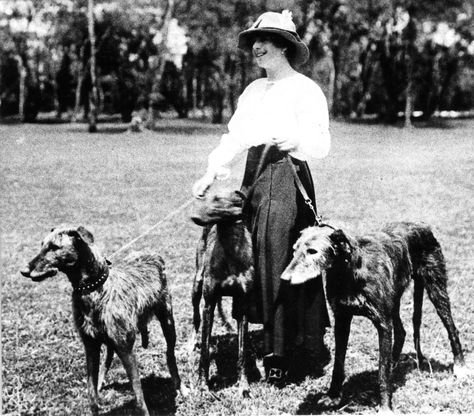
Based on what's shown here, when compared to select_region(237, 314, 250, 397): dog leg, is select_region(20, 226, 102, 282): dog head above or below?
above

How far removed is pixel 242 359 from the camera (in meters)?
4.66

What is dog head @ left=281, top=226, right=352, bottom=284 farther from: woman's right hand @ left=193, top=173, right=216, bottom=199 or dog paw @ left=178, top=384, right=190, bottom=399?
dog paw @ left=178, top=384, right=190, bottom=399

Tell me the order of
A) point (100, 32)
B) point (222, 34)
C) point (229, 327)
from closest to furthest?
point (229, 327) < point (222, 34) < point (100, 32)

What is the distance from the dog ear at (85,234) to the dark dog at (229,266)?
85cm

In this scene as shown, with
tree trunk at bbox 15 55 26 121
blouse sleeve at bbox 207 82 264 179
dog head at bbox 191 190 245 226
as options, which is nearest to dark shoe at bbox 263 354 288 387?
dog head at bbox 191 190 245 226

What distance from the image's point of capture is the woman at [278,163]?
442 cm

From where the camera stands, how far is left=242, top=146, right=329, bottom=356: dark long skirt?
463 centimetres

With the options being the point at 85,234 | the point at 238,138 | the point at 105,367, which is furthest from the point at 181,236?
the point at 85,234

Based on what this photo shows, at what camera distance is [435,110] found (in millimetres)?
41844

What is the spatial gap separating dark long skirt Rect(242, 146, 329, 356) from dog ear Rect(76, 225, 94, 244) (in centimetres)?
135

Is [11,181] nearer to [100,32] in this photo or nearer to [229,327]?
[229,327]

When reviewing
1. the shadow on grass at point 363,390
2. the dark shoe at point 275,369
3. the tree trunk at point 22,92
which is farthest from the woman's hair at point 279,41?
the tree trunk at point 22,92

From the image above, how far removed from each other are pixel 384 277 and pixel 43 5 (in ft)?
78.8

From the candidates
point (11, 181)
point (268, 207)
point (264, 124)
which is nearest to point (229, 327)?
point (268, 207)
